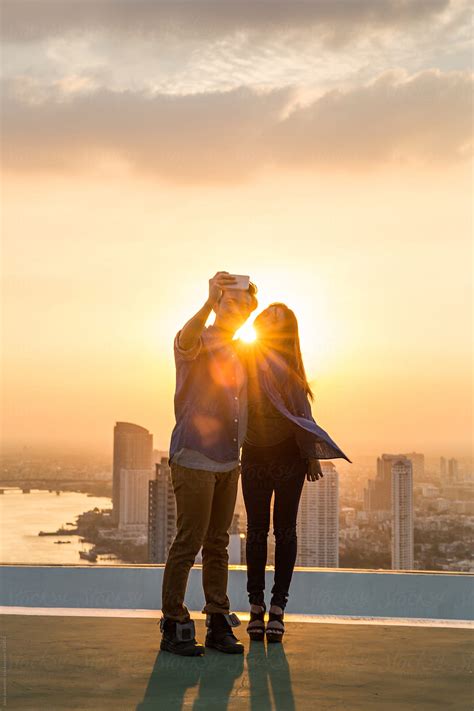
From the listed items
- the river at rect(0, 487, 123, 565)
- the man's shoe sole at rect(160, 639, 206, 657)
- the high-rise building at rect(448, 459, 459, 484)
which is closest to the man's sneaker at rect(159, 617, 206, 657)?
the man's shoe sole at rect(160, 639, 206, 657)

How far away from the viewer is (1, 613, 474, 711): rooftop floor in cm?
245

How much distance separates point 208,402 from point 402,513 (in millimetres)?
6904

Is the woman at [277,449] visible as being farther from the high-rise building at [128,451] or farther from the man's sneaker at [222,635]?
the high-rise building at [128,451]

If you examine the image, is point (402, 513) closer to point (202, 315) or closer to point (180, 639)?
point (180, 639)

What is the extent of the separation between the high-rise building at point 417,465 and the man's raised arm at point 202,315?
302 inches

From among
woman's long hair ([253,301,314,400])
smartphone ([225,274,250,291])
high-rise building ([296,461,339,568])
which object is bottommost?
high-rise building ([296,461,339,568])

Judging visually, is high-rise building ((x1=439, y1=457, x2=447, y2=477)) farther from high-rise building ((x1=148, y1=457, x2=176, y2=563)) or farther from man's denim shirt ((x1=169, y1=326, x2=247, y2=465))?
man's denim shirt ((x1=169, y1=326, x2=247, y2=465))

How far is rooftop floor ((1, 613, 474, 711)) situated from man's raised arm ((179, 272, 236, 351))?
3.43 feet

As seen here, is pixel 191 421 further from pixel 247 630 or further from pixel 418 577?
pixel 418 577

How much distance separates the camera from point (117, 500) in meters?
10.6

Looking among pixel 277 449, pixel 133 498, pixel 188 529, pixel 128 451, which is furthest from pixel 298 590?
pixel 128 451

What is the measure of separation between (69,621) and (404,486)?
7.61 m

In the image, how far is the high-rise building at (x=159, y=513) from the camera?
5.25 meters

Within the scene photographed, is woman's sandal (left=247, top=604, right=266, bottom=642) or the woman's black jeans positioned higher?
the woman's black jeans
